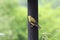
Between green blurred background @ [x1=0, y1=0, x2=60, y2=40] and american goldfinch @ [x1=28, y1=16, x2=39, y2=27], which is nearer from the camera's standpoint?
american goldfinch @ [x1=28, y1=16, x2=39, y2=27]

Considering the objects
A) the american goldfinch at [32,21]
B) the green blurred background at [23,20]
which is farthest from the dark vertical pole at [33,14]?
the green blurred background at [23,20]

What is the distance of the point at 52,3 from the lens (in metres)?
1.72

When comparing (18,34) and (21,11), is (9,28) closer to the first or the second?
(18,34)

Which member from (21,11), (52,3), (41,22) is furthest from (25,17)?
(52,3)

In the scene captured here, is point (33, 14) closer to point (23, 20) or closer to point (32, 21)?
point (32, 21)

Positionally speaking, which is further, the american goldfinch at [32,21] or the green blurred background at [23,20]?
the green blurred background at [23,20]

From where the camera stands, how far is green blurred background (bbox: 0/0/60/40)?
1.71 meters

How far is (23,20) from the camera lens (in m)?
1.72

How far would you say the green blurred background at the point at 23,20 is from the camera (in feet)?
5.59

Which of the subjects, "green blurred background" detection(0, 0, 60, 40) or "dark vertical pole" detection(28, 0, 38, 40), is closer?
"dark vertical pole" detection(28, 0, 38, 40)

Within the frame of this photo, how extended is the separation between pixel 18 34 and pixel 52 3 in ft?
1.88

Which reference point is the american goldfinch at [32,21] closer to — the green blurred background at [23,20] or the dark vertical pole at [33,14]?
the dark vertical pole at [33,14]

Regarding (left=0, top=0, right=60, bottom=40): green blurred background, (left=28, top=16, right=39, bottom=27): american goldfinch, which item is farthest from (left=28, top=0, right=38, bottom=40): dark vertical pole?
(left=0, top=0, right=60, bottom=40): green blurred background

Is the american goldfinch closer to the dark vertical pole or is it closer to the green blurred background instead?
the dark vertical pole
